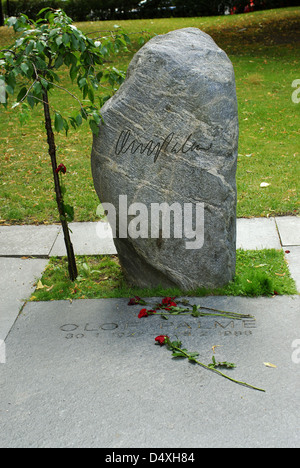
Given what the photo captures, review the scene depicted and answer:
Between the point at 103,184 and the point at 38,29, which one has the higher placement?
the point at 38,29

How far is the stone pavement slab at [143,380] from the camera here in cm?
295

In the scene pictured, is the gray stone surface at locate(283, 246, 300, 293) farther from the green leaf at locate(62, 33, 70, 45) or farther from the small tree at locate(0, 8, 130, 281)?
the green leaf at locate(62, 33, 70, 45)

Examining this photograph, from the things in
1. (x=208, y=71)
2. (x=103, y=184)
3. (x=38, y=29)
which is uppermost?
(x=38, y=29)

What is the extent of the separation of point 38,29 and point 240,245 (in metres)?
2.77

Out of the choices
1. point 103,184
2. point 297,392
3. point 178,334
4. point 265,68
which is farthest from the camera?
point 265,68

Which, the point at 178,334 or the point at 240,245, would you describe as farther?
the point at 240,245

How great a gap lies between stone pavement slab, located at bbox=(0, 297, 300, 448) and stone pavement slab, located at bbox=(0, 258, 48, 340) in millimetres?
99

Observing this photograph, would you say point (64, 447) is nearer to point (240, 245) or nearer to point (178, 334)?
point (178, 334)

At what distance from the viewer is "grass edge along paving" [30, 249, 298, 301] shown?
14.1 feet

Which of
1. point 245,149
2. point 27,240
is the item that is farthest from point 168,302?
point 245,149

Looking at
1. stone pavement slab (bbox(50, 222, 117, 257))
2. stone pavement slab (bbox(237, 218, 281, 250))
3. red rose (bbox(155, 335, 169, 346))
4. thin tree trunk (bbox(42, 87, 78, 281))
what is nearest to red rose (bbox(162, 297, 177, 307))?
red rose (bbox(155, 335, 169, 346))

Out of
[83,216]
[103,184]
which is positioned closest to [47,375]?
[103,184]

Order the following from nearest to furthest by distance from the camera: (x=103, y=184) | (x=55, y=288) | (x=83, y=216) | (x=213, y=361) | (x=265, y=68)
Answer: (x=213, y=361) < (x=103, y=184) < (x=55, y=288) < (x=83, y=216) < (x=265, y=68)

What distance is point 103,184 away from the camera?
4180mm
